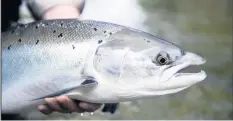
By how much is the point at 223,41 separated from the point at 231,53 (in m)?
0.05

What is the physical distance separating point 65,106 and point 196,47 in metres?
0.52

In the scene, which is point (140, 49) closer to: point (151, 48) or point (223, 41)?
point (151, 48)

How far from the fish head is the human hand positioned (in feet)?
0.52

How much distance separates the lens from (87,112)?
1664mm

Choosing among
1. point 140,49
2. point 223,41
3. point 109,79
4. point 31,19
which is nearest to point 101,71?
point 109,79

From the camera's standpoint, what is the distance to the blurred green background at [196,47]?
167 cm

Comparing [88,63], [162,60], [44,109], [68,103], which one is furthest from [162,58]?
[44,109]

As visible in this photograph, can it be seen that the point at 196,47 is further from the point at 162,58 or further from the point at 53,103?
the point at 53,103

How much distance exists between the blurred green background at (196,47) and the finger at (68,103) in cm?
9

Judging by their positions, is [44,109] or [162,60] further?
[44,109]

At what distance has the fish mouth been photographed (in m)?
1.43

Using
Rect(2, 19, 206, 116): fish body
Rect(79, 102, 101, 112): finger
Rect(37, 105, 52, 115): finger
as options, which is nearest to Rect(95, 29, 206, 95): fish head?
Rect(2, 19, 206, 116): fish body

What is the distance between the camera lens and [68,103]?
5.05 feet

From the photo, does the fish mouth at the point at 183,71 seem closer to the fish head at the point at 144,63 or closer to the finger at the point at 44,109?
the fish head at the point at 144,63
